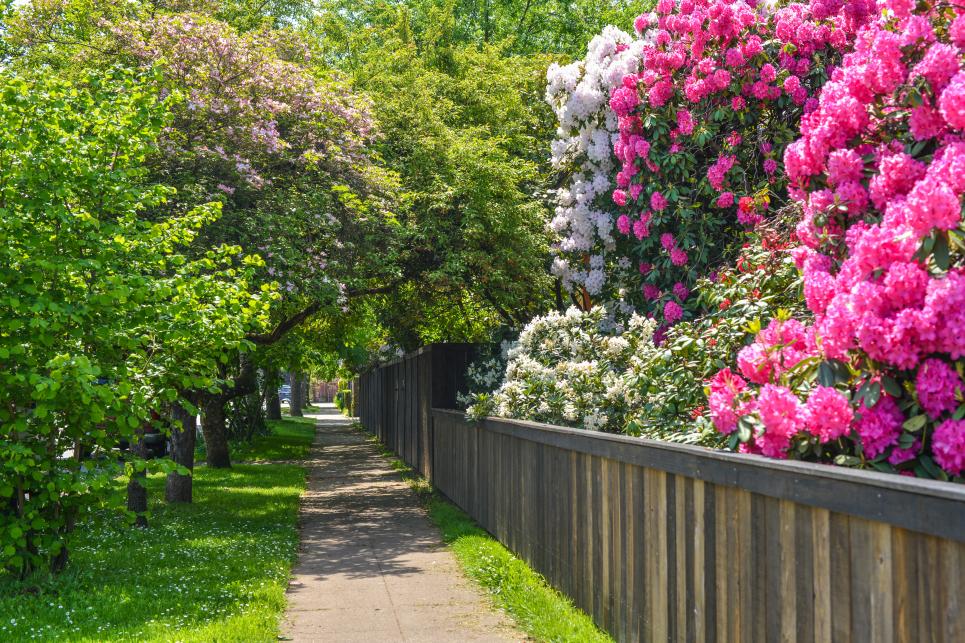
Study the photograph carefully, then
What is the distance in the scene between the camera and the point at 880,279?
366 cm

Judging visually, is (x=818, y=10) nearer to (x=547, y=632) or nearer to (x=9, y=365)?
(x=547, y=632)

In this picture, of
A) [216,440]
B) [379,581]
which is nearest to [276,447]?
[216,440]

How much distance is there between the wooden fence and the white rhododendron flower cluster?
396cm

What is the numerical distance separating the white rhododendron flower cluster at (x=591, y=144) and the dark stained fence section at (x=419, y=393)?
3289mm

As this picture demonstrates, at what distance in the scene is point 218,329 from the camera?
26.0 feet

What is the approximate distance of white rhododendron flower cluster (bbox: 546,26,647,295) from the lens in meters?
11.1

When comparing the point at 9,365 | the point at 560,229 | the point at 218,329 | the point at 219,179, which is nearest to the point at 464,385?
the point at 560,229

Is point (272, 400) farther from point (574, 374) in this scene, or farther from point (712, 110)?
point (574, 374)

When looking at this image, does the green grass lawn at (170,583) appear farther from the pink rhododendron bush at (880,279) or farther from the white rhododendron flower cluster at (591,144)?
the white rhododendron flower cluster at (591,144)

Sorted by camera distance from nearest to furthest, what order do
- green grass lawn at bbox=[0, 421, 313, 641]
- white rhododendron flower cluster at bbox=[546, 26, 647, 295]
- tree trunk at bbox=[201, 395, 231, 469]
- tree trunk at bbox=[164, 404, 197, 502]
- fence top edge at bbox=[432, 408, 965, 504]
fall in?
fence top edge at bbox=[432, 408, 965, 504]
green grass lawn at bbox=[0, 421, 313, 641]
white rhododendron flower cluster at bbox=[546, 26, 647, 295]
tree trunk at bbox=[164, 404, 197, 502]
tree trunk at bbox=[201, 395, 231, 469]

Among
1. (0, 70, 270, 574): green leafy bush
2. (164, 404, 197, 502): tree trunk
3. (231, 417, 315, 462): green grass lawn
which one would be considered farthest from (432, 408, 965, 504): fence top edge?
(231, 417, 315, 462): green grass lawn

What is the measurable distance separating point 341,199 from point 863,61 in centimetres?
807

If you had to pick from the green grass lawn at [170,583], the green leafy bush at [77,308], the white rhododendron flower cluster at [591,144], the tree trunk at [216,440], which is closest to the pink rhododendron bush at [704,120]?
the white rhododendron flower cluster at [591,144]

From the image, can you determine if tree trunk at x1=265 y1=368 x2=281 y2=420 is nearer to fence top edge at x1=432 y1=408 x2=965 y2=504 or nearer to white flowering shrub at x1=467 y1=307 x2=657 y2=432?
white flowering shrub at x1=467 y1=307 x2=657 y2=432
